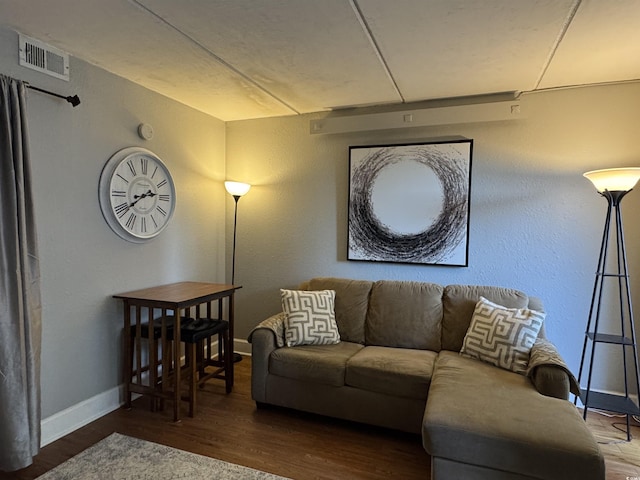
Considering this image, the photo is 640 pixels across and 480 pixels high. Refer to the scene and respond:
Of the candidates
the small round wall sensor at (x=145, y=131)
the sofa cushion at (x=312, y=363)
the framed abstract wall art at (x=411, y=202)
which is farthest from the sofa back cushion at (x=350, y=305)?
the small round wall sensor at (x=145, y=131)

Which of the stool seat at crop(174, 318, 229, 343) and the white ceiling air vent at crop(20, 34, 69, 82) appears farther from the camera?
the stool seat at crop(174, 318, 229, 343)

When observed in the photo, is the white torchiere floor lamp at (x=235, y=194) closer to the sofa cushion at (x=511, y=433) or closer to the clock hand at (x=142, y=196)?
the clock hand at (x=142, y=196)

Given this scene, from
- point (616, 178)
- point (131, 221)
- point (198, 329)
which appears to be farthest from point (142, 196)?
point (616, 178)

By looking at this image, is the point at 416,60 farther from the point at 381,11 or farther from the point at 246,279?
the point at 246,279

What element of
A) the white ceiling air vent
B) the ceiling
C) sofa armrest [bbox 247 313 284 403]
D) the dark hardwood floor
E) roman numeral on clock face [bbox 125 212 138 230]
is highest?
the ceiling

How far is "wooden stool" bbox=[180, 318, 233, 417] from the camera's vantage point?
2.63m

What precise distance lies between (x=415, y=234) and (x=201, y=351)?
2.12 m

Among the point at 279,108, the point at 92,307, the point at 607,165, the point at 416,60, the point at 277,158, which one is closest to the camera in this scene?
the point at 416,60

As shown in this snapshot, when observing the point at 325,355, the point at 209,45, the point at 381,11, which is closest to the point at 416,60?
the point at 381,11

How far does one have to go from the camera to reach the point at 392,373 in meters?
2.41

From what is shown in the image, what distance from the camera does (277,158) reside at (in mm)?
3742

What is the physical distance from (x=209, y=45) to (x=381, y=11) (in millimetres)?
1045

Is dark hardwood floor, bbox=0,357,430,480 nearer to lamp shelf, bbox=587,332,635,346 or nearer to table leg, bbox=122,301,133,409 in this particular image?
table leg, bbox=122,301,133,409

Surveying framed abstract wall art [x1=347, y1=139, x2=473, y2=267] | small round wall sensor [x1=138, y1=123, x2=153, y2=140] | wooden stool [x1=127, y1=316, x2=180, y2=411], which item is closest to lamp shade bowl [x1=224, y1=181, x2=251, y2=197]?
small round wall sensor [x1=138, y1=123, x2=153, y2=140]
